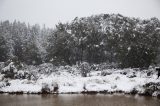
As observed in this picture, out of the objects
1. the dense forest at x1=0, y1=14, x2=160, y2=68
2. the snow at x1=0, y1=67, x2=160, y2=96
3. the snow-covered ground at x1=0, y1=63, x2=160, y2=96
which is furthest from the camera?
the dense forest at x1=0, y1=14, x2=160, y2=68

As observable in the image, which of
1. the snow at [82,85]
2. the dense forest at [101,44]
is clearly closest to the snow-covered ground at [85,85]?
the snow at [82,85]

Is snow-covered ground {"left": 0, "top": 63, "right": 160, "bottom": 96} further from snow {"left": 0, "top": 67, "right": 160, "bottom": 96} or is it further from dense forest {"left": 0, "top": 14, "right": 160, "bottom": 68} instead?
dense forest {"left": 0, "top": 14, "right": 160, "bottom": 68}

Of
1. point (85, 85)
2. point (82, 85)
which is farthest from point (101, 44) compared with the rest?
point (85, 85)

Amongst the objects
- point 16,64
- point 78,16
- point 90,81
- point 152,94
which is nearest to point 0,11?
point 16,64

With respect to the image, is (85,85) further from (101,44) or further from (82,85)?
(101,44)

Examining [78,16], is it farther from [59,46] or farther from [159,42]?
[159,42]

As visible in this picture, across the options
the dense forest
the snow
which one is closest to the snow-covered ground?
the snow

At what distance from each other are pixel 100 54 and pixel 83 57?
4716 mm

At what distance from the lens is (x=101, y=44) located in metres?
65.1

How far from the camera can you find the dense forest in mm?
52188

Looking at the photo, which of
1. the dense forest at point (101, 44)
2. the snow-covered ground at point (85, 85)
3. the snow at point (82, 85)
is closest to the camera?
the snow-covered ground at point (85, 85)

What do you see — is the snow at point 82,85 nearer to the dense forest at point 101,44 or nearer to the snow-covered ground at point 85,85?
the snow-covered ground at point 85,85

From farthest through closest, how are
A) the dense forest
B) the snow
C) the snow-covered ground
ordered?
the dense forest, the snow, the snow-covered ground

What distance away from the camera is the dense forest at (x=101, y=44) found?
171ft
